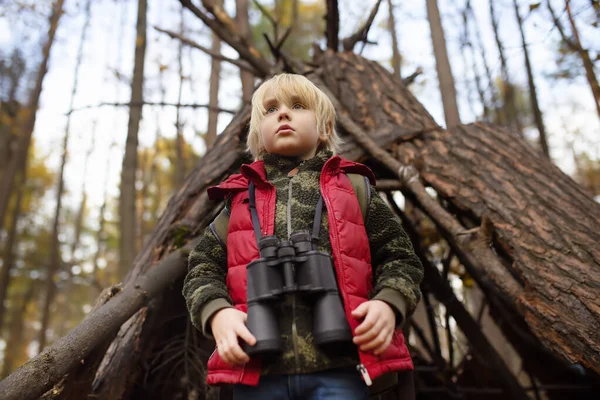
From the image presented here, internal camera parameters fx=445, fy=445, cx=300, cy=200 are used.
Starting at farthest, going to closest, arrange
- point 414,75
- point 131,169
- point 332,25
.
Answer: point 131,169
point 414,75
point 332,25

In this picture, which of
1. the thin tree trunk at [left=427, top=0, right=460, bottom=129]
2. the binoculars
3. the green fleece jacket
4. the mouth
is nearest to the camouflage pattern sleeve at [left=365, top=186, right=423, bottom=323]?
the green fleece jacket

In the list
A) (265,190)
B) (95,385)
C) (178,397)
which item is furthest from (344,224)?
(178,397)

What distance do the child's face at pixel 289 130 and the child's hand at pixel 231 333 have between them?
0.66m

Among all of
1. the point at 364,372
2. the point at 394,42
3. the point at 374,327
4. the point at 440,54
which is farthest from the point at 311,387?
the point at 394,42

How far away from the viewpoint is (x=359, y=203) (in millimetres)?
1664

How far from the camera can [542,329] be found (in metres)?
1.96

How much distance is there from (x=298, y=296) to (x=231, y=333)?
243 millimetres

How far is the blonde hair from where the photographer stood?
69.3 inches

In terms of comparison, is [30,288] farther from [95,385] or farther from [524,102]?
[524,102]

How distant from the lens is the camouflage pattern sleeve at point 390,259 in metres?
1.39

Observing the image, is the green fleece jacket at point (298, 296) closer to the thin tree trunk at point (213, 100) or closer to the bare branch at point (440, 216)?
the bare branch at point (440, 216)

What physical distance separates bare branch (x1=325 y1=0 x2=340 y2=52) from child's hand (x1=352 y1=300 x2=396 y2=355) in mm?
3524

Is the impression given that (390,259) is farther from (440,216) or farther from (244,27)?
(244,27)

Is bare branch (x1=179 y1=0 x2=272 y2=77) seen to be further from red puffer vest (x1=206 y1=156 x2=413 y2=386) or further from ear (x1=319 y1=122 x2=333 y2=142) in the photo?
red puffer vest (x1=206 y1=156 x2=413 y2=386)
